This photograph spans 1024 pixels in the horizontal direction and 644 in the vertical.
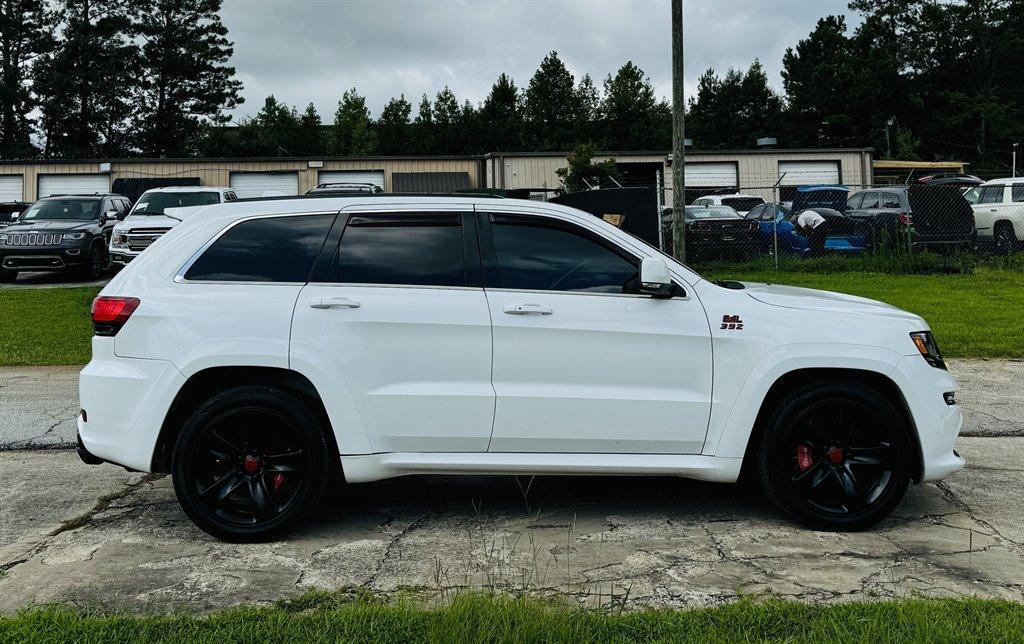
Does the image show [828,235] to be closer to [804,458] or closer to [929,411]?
[929,411]

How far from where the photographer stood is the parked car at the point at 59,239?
18688 millimetres

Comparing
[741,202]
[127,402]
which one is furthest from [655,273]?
[741,202]

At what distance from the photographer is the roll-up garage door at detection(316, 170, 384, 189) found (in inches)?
1519

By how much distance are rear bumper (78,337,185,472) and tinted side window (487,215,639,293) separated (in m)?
1.74

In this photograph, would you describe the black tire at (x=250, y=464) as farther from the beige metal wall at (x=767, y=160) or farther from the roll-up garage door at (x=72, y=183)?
the roll-up garage door at (x=72, y=183)

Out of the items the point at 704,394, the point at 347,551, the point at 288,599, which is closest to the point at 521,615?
the point at 288,599

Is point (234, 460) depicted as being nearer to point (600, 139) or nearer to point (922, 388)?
point (922, 388)

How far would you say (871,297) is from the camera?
14789 millimetres

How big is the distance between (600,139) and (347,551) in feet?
259

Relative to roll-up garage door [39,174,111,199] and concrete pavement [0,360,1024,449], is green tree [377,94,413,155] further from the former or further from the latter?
concrete pavement [0,360,1024,449]

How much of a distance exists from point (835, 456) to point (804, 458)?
0.15 meters

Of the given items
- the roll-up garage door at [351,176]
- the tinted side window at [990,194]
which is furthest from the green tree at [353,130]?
the tinted side window at [990,194]

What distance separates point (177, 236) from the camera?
511 centimetres

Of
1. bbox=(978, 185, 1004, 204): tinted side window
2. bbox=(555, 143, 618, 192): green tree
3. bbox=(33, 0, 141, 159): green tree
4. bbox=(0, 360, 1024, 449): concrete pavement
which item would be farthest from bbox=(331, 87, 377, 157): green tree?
bbox=(0, 360, 1024, 449): concrete pavement
